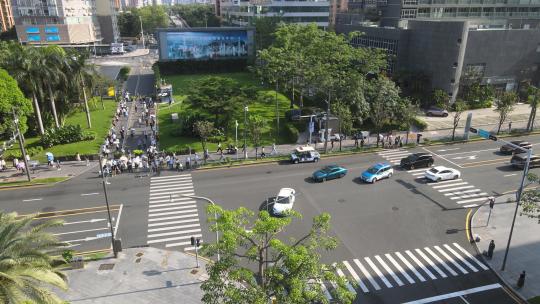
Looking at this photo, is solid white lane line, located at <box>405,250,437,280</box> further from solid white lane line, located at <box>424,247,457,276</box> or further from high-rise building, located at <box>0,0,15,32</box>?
high-rise building, located at <box>0,0,15,32</box>

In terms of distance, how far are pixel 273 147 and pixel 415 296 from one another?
965 inches

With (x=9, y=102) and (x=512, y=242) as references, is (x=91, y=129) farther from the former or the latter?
(x=512, y=242)

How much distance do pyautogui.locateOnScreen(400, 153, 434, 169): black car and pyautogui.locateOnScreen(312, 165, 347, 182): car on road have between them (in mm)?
6788

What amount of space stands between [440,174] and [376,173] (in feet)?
19.6

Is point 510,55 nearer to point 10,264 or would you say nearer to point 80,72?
point 80,72

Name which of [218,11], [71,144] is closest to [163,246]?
[71,144]

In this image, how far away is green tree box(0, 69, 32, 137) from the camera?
38781 mm

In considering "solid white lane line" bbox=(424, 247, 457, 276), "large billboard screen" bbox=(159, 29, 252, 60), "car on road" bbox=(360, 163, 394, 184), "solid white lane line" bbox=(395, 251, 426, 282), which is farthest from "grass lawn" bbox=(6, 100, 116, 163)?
"solid white lane line" bbox=(424, 247, 457, 276)

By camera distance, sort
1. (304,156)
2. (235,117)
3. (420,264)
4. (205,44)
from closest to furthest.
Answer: (420,264), (304,156), (235,117), (205,44)

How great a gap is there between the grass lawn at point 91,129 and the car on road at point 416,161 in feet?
110

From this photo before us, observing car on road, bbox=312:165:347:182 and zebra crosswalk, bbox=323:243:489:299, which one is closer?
zebra crosswalk, bbox=323:243:489:299

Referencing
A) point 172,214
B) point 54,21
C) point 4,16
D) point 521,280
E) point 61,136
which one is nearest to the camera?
point 521,280

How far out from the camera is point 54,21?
115188 millimetres

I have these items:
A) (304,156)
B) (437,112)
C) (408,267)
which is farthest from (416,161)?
(437,112)
